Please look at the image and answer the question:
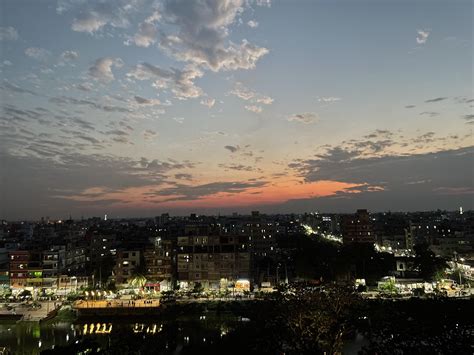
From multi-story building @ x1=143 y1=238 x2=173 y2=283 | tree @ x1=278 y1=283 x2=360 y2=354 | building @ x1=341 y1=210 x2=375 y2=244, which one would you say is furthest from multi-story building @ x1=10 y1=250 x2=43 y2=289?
building @ x1=341 y1=210 x2=375 y2=244

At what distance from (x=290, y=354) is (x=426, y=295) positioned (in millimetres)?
23667

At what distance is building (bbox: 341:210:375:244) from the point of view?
71250 millimetres

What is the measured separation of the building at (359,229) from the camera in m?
71.2

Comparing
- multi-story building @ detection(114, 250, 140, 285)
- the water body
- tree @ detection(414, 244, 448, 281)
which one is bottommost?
A: the water body

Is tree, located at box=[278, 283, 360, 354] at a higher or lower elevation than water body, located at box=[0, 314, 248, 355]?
higher

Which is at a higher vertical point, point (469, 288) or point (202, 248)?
point (202, 248)

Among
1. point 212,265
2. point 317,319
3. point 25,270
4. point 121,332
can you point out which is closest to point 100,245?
point 25,270

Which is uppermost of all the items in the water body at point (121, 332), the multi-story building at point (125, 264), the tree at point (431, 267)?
the multi-story building at point (125, 264)

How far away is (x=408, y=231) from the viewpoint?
71000 millimetres

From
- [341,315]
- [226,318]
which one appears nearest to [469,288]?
[226,318]

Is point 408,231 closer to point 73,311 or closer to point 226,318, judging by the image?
point 226,318

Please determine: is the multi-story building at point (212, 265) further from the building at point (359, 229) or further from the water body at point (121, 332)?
the building at point (359, 229)

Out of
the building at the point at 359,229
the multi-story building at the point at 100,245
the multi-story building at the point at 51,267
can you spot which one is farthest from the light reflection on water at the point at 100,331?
the building at the point at 359,229

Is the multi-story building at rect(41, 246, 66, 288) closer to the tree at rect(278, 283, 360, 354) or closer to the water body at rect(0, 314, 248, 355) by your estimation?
the water body at rect(0, 314, 248, 355)
